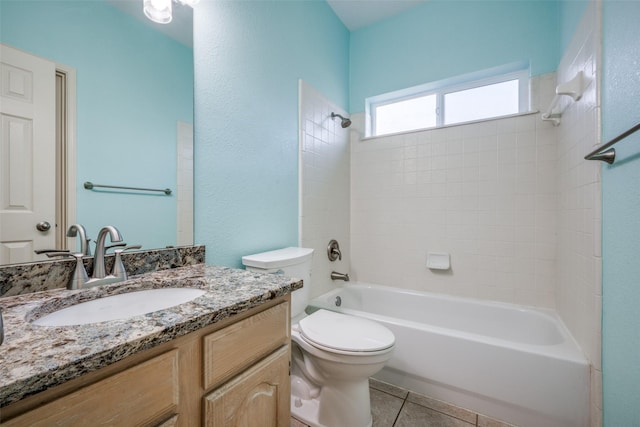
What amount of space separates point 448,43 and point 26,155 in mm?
2537

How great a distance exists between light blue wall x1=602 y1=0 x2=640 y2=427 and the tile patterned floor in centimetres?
52

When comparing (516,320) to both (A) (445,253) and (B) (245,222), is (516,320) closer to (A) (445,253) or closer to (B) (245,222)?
(A) (445,253)

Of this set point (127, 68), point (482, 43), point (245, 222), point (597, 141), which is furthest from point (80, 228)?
point (482, 43)

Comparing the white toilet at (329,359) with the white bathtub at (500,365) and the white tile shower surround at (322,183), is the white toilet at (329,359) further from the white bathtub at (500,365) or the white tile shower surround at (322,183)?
the white tile shower surround at (322,183)

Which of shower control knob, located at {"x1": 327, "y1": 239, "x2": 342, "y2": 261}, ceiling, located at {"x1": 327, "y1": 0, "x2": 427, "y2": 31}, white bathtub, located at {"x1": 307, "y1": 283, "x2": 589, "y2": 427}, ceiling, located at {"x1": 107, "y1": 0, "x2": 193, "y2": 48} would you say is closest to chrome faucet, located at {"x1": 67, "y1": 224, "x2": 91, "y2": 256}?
ceiling, located at {"x1": 107, "y1": 0, "x2": 193, "y2": 48}

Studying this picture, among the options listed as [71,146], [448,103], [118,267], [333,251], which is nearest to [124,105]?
[71,146]

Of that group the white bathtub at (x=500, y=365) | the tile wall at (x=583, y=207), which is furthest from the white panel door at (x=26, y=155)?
the tile wall at (x=583, y=207)

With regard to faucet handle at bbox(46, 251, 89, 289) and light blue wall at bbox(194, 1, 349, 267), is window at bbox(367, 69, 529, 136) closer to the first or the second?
light blue wall at bbox(194, 1, 349, 267)

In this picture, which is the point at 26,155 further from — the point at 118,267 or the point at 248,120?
the point at 248,120

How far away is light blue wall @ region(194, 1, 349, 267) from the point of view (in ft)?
4.03

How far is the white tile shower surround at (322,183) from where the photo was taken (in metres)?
1.85

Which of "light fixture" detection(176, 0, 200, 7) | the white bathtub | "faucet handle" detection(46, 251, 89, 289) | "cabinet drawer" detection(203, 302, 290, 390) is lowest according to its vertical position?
the white bathtub

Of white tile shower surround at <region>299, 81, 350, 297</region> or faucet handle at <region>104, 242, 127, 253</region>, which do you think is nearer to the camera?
faucet handle at <region>104, 242, 127, 253</region>

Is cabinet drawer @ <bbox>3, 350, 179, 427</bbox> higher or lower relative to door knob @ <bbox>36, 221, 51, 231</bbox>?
lower
